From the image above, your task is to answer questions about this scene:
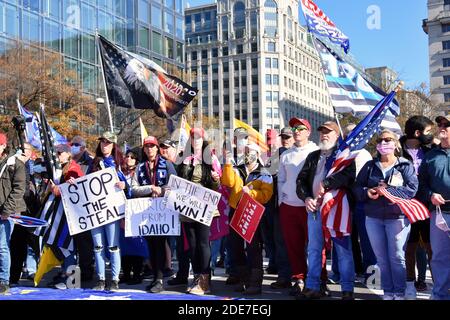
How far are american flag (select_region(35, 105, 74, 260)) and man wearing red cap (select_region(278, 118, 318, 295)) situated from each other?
9.91 feet

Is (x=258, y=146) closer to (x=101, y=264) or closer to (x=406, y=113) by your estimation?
(x=101, y=264)

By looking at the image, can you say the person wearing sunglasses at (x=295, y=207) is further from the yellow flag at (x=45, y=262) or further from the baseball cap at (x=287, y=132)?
the yellow flag at (x=45, y=262)

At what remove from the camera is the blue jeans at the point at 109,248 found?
6.91m

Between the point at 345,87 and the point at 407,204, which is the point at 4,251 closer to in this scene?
the point at 407,204

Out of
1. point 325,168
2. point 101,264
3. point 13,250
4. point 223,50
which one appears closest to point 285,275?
point 325,168

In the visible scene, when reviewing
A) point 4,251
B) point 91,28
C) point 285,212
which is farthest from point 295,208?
point 91,28

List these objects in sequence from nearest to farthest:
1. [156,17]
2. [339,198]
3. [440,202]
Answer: [440,202] < [339,198] < [156,17]

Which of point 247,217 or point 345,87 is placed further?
point 345,87

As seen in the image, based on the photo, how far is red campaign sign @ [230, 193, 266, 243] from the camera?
6652 millimetres

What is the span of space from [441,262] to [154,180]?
3.52 meters

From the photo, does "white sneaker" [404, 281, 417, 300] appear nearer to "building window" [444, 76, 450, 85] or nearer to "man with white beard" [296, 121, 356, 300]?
"man with white beard" [296, 121, 356, 300]

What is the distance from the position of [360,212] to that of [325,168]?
1.33 m

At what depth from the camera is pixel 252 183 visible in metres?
6.90

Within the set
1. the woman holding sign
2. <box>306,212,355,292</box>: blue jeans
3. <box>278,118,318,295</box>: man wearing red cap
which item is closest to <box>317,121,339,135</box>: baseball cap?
<box>278,118,318,295</box>: man wearing red cap
